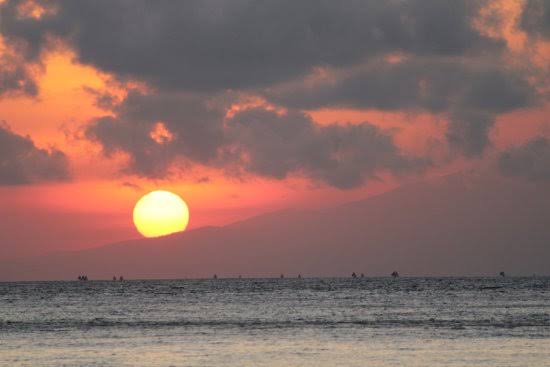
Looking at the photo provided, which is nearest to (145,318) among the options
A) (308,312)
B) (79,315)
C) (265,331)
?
(79,315)

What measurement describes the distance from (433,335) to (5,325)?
3784 cm

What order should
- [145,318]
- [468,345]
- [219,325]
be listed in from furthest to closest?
[145,318], [219,325], [468,345]

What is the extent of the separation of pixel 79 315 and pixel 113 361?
47.3 metres

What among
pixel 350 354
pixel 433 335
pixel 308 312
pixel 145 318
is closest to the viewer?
pixel 350 354

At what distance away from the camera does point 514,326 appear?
66062 millimetres

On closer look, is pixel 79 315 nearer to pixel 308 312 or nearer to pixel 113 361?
pixel 308 312

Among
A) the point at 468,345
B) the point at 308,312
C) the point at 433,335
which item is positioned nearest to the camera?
the point at 468,345

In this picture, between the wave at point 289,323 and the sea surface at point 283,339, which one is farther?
the wave at point 289,323

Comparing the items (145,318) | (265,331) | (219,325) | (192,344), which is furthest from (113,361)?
(145,318)

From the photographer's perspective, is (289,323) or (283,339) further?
(289,323)

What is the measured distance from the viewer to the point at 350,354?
47.1 meters

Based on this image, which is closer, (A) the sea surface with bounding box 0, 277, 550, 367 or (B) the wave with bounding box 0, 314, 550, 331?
(A) the sea surface with bounding box 0, 277, 550, 367

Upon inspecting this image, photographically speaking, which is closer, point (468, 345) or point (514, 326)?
point (468, 345)

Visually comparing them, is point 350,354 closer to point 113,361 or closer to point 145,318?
point 113,361
